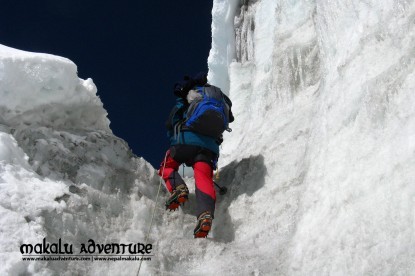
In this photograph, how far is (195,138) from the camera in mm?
5879

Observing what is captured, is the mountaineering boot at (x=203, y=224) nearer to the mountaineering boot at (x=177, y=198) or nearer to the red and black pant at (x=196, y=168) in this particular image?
the red and black pant at (x=196, y=168)

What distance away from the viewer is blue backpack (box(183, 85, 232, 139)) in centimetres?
579

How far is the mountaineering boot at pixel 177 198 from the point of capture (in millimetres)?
5455

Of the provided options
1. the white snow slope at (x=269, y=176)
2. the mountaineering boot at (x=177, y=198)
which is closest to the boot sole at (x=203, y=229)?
the white snow slope at (x=269, y=176)

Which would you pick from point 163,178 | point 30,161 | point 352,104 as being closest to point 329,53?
point 352,104

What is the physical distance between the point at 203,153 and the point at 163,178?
604 mm

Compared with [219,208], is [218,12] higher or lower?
higher

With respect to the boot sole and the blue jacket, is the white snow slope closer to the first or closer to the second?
the boot sole

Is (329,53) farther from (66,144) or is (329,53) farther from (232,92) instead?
(232,92)

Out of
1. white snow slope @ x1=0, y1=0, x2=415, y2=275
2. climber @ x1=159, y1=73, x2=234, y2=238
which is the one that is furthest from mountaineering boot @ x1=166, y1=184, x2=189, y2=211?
white snow slope @ x1=0, y1=0, x2=415, y2=275

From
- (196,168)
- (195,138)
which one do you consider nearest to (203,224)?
(196,168)

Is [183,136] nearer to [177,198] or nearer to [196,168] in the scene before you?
[196,168]

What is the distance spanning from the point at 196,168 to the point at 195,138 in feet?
1.35

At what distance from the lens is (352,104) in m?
4.75
